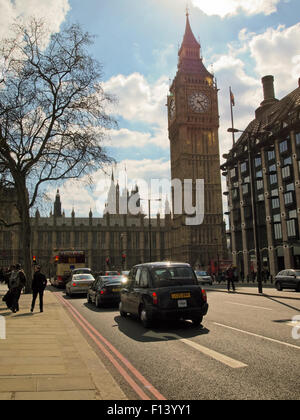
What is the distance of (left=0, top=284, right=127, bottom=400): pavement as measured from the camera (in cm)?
436

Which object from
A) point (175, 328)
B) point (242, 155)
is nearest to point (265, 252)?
point (242, 155)

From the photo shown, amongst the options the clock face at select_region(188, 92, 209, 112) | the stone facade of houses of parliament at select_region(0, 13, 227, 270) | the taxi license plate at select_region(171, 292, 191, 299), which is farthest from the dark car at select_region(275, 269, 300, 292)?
the clock face at select_region(188, 92, 209, 112)

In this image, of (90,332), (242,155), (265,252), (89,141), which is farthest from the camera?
(242,155)

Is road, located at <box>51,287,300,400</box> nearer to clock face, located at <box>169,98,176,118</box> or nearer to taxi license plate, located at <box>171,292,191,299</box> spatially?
taxi license plate, located at <box>171,292,191,299</box>

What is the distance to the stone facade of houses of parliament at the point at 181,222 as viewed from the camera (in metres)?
85.1

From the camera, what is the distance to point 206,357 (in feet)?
20.8

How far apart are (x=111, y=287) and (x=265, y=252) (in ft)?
132

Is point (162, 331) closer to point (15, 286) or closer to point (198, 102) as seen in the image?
point (15, 286)

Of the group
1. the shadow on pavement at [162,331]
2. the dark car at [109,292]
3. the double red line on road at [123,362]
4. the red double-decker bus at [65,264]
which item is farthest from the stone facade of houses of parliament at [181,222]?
the double red line on road at [123,362]

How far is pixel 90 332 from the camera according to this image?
9680 mm

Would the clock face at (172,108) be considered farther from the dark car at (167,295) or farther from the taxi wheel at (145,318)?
the taxi wheel at (145,318)

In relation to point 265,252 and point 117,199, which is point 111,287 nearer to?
point 265,252

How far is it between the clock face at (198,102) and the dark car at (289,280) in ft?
233

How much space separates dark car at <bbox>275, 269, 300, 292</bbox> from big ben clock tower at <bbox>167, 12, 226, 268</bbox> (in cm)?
5855
